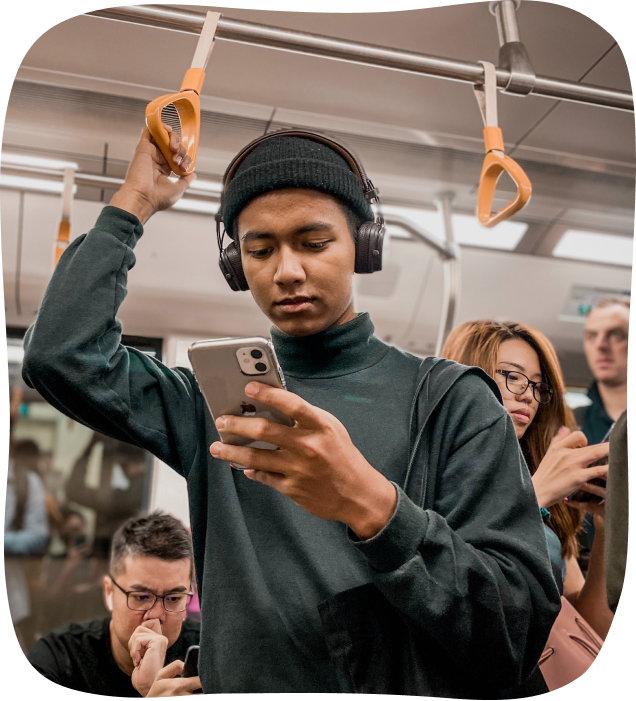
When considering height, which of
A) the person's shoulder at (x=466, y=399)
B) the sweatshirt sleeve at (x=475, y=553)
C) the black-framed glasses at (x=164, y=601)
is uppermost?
the person's shoulder at (x=466, y=399)

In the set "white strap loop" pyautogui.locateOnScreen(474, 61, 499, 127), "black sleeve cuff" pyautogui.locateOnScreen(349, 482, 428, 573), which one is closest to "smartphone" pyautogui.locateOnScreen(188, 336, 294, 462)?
"black sleeve cuff" pyautogui.locateOnScreen(349, 482, 428, 573)

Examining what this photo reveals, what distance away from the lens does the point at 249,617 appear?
1.01 metres

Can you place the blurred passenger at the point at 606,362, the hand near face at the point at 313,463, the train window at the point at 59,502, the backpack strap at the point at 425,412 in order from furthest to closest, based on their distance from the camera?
the blurred passenger at the point at 606,362 < the train window at the point at 59,502 < the backpack strap at the point at 425,412 < the hand near face at the point at 313,463

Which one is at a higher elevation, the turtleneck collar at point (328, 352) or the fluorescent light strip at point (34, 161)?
the fluorescent light strip at point (34, 161)

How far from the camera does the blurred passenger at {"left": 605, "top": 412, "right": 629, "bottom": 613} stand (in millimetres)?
1212

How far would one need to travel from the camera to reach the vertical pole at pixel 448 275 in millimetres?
1699

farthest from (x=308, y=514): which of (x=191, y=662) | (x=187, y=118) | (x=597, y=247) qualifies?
(x=597, y=247)

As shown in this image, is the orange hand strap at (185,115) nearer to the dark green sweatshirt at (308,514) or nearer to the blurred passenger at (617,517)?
the dark green sweatshirt at (308,514)

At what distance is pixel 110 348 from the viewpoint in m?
1.04

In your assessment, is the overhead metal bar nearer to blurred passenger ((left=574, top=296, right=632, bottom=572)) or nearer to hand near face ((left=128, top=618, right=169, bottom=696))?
blurred passenger ((left=574, top=296, right=632, bottom=572))

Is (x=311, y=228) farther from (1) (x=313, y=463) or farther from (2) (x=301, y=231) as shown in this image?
(1) (x=313, y=463)

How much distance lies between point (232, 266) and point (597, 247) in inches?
44.1

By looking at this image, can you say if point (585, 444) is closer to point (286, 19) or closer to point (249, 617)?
point (249, 617)

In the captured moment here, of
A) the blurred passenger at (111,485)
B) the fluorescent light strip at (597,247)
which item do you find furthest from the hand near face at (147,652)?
the fluorescent light strip at (597,247)
